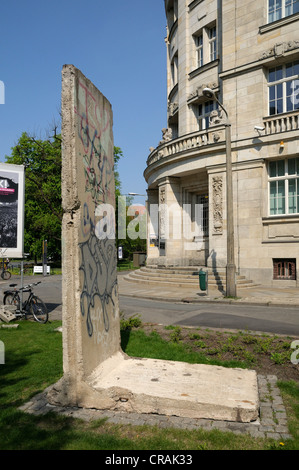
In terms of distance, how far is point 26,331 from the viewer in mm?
8508

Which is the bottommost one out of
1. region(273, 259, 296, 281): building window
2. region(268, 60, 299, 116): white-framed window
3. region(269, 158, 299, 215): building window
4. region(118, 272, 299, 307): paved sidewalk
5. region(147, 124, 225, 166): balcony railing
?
region(118, 272, 299, 307): paved sidewalk

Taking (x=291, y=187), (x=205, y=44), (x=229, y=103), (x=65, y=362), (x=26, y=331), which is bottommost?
(x=26, y=331)

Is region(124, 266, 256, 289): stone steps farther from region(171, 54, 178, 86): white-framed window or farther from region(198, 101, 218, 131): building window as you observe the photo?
region(171, 54, 178, 86): white-framed window

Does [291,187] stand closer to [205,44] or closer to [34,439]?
[205,44]

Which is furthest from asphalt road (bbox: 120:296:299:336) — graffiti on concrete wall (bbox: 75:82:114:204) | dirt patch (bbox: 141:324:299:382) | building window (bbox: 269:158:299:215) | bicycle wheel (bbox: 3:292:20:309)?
building window (bbox: 269:158:299:215)

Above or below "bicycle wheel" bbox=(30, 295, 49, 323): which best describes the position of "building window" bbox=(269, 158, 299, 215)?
above

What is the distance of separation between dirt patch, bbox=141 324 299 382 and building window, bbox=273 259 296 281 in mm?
10500

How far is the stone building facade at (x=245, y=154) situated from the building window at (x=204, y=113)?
0.48ft

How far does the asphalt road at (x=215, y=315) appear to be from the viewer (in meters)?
8.90

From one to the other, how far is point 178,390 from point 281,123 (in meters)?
16.3

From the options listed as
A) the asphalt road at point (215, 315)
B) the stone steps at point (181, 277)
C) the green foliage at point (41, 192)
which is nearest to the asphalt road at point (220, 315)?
the asphalt road at point (215, 315)

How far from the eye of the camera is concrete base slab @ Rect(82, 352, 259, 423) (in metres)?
3.94
